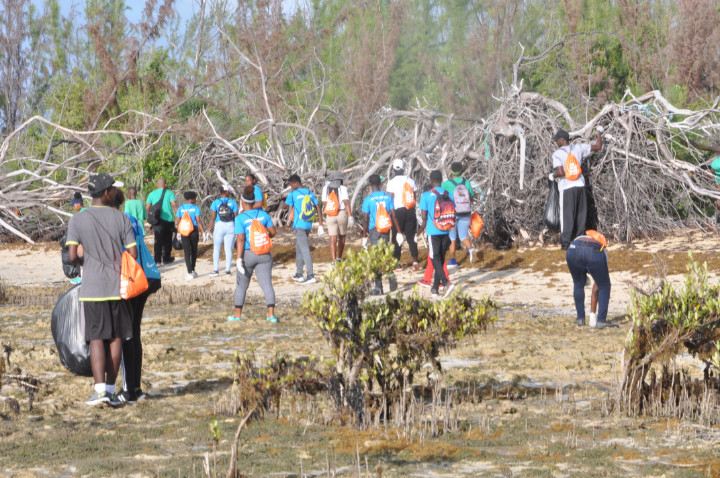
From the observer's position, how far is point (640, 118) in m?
15.2

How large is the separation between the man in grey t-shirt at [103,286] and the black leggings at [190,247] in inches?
Answer: 356

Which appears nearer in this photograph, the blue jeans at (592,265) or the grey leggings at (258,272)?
the blue jeans at (592,265)

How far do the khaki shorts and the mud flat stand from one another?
3830 millimetres

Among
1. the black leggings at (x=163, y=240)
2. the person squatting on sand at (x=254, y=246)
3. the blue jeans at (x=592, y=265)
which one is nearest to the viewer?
the blue jeans at (x=592, y=265)

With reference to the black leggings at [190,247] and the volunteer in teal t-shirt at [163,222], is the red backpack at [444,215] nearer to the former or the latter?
the black leggings at [190,247]

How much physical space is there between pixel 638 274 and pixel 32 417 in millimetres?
9588

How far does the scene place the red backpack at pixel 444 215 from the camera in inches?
457

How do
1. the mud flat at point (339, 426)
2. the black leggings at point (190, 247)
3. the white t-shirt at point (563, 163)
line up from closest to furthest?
the mud flat at point (339, 426)
the white t-shirt at point (563, 163)
the black leggings at point (190, 247)

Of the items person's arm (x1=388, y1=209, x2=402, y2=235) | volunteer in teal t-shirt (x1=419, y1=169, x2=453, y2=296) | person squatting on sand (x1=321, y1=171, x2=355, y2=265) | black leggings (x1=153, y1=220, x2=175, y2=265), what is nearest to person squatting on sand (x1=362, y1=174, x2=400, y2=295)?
person's arm (x1=388, y1=209, x2=402, y2=235)

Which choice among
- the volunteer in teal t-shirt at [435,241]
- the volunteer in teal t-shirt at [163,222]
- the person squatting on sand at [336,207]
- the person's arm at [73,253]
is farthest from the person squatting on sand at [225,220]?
the person's arm at [73,253]

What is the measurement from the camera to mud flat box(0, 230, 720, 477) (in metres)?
4.74

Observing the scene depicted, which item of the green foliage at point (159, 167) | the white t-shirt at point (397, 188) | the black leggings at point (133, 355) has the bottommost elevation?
the black leggings at point (133, 355)

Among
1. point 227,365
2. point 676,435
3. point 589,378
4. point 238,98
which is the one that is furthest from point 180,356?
point 238,98

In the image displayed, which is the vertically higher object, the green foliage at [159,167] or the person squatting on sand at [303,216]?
the green foliage at [159,167]
